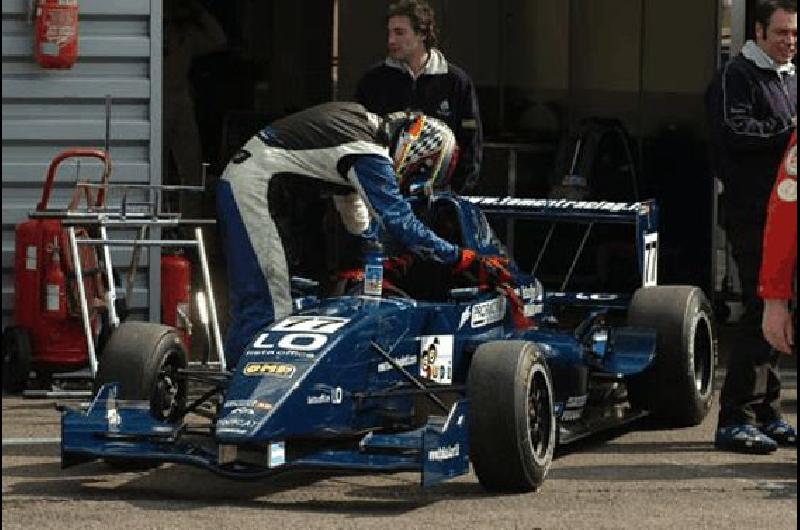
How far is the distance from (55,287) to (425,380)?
3070 mm

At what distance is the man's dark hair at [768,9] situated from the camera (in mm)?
10008

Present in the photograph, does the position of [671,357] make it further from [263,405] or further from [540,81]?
[540,81]

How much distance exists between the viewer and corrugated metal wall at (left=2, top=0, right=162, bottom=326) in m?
12.6

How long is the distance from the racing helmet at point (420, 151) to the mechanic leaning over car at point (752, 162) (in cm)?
123

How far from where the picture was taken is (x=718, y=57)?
15984mm

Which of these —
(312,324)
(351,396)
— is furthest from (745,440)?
(312,324)

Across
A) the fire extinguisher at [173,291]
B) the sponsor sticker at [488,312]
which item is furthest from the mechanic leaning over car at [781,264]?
the fire extinguisher at [173,291]

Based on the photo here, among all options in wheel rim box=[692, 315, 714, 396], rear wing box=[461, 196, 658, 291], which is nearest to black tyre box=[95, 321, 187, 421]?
rear wing box=[461, 196, 658, 291]

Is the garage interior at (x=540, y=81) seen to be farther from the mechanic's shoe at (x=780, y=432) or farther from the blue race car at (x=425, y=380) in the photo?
the mechanic's shoe at (x=780, y=432)

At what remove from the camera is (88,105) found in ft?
41.6

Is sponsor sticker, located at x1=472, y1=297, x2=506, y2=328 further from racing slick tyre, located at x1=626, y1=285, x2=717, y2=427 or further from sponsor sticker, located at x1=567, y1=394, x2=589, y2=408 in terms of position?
racing slick tyre, located at x1=626, y1=285, x2=717, y2=427

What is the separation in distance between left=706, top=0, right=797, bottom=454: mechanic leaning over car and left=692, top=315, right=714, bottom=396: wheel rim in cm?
81

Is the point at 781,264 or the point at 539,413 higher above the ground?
the point at 781,264

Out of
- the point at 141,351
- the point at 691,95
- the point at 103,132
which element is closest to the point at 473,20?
the point at 691,95
